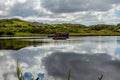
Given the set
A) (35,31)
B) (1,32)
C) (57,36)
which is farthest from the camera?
(35,31)

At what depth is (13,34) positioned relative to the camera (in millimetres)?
146375

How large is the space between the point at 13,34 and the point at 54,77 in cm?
13009

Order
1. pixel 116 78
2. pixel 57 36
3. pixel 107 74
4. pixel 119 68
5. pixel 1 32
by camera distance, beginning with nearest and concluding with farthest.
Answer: pixel 116 78
pixel 107 74
pixel 119 68
pixel 57 36
pixel 1 32

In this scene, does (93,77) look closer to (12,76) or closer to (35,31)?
(12,76)

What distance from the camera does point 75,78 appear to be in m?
17.5

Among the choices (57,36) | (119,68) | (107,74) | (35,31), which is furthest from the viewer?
(35,31)

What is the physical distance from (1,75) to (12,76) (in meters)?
0.82

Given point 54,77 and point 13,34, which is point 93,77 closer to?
point 54,77

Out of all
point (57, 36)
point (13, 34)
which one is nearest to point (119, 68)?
point (57, 36)

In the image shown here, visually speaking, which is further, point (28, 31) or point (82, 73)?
point (28, 31)

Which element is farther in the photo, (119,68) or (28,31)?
(28,31)

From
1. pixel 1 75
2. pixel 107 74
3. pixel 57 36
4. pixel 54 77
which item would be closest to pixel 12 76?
pixel 1 75

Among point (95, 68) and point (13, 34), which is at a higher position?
point (95, 68)

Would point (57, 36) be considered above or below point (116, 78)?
below
